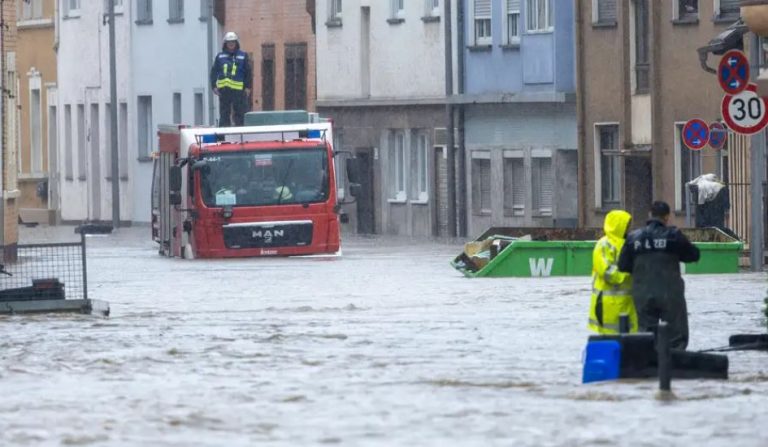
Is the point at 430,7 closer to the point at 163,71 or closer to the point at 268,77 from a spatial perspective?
the point at 268,77

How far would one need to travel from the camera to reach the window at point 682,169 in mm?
50031

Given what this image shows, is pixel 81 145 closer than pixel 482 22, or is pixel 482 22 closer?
pixel 482 22

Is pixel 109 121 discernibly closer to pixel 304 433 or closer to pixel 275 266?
pixel 275 266

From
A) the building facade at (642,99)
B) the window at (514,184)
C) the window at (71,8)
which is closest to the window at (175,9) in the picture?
the window at (71,8)

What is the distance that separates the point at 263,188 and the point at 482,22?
57.9ft

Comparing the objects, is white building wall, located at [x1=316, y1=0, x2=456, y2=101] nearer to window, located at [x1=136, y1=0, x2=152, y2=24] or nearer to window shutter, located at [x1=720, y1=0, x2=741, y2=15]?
window, located at [x1=136, y1=0, x2=152, y2=24]

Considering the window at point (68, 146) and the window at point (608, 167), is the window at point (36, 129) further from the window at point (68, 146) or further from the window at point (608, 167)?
the window at point (608, 167)

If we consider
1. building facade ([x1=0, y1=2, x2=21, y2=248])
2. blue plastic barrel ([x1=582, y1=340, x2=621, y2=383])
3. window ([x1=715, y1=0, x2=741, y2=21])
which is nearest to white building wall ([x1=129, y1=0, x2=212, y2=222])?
building facade ([x1=0, y1=2, x2=21, y2=248])

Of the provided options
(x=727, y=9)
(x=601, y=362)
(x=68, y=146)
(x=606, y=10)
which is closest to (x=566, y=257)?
(x=727, y=9)

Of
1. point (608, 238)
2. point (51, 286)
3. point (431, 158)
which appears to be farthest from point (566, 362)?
point (431, 158)

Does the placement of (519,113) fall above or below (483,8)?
below

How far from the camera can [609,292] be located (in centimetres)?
1955

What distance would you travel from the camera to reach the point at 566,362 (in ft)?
65.4

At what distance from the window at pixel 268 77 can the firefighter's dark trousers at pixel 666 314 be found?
5350 centimetres
